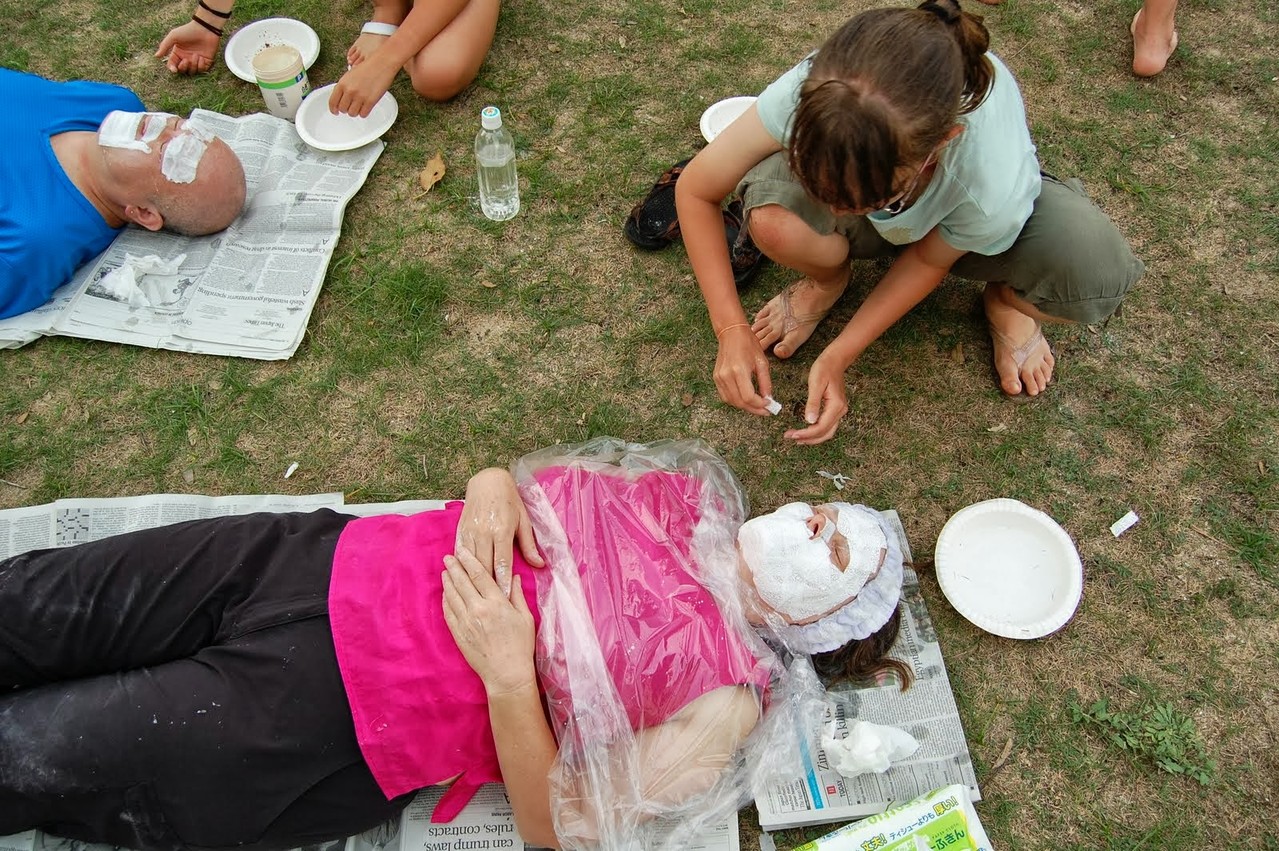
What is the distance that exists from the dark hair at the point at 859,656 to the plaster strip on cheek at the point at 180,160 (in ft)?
10.2

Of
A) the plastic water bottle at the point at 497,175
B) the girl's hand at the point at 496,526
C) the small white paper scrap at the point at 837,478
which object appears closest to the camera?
the girl's hand at the point at 496,526

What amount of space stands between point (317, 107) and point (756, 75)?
7.00ft

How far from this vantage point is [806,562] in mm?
2141

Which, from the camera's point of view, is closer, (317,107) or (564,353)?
(564,353)

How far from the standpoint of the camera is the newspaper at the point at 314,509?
249 centimetres

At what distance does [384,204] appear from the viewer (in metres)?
3.73

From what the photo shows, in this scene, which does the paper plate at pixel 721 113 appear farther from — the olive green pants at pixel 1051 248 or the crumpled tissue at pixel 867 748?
the crumpled tissue at pixel 867 748

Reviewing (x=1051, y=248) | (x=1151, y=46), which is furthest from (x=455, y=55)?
(x=1151, y=46)

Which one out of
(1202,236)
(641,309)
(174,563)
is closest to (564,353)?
(641,309)

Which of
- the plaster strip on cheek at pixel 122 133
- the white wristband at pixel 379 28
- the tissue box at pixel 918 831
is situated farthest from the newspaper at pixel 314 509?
the white wristband at pixel 379 28

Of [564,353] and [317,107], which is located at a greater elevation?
[317,107]

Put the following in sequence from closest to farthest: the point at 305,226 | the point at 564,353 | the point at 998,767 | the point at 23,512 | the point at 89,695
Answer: the point at 89,695 → the point at 998,767 → the point at 23,512 → the point at 564,353 → the point at 305,226

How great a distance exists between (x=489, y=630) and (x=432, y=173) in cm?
243

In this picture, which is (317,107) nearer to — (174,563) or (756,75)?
(756,75)
